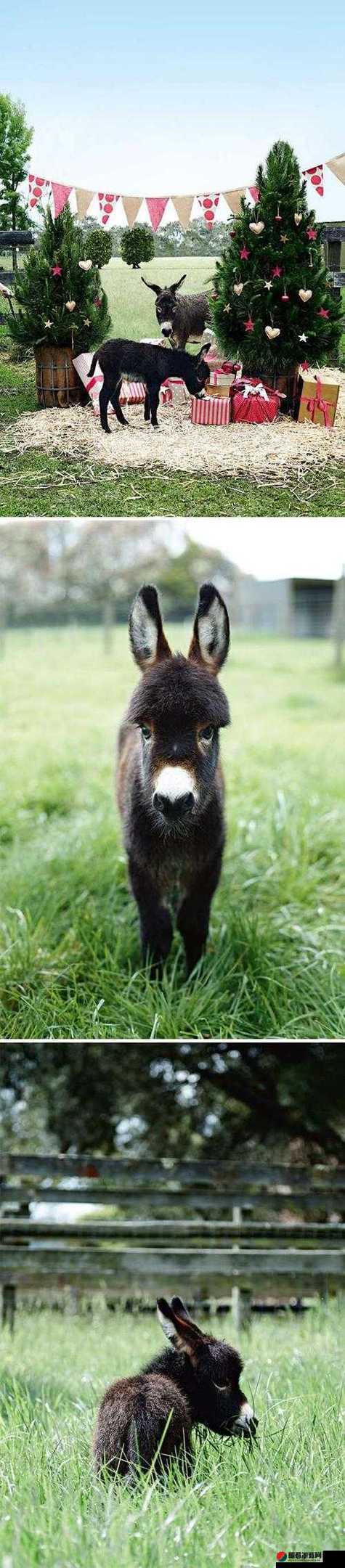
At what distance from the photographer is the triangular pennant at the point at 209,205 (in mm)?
3984

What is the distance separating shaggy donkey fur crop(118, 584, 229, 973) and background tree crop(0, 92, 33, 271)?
1476mm

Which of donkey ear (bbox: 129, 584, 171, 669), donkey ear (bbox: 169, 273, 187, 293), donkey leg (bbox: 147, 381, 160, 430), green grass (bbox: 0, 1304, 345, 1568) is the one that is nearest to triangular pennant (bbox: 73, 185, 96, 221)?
donkey ear (bbox: 169, 273, 187, 293)

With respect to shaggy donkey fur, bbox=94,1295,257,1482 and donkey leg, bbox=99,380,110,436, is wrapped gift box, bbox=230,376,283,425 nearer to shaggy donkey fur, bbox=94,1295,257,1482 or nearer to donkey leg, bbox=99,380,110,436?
donkey leg, bbox=99,380,110,436

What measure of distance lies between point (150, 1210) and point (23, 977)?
451 centimetres

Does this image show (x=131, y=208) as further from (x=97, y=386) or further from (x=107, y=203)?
(x=97, y=386)

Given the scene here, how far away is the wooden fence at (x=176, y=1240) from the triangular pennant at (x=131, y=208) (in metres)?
4.77

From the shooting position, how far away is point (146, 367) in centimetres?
404

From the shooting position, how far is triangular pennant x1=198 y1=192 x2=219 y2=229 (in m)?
3.98

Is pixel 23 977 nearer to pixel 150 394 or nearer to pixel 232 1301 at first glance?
pixel 150 394

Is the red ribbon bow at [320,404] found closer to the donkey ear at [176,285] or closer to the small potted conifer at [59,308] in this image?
the donkey ear at [176,285]

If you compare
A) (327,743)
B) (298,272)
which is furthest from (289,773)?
(298,272)

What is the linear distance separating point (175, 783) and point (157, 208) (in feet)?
6.50

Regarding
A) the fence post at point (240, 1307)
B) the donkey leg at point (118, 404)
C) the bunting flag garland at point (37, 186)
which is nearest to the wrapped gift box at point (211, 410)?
the donkey leg at point (118, 404)

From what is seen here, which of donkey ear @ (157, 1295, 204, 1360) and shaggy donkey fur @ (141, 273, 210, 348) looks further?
shaggy donkey fur @ (141, 273, 210, 348)
